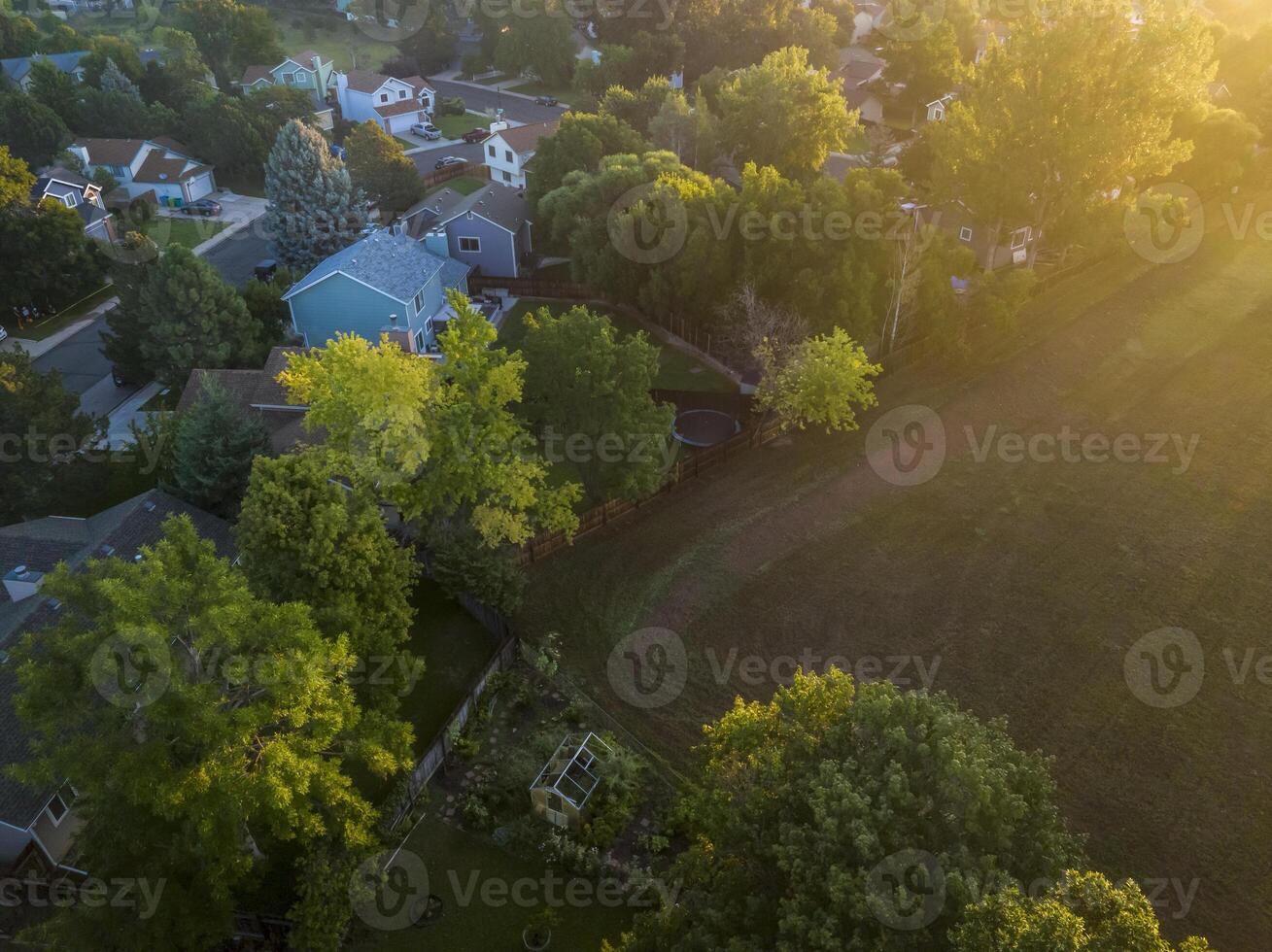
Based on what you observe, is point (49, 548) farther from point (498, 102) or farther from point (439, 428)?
point (498, 102)

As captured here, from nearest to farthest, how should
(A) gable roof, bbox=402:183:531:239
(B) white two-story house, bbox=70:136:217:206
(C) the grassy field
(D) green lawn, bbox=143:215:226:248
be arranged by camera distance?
(C) the grassy field → (A) gable roof, bbox=402:183:531:239 → (D) green lawn, bbox=143:215:226:248 → (B) white two-story house, bbox=70:136:217:206

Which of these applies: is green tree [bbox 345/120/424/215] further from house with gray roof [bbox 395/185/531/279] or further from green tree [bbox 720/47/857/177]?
green tree [bbox 720/47/857/177]

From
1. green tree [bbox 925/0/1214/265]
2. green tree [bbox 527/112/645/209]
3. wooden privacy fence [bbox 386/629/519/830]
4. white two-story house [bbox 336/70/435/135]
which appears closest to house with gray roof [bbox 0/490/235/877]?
wooden privacy fence [bbox 386/629/519/830]

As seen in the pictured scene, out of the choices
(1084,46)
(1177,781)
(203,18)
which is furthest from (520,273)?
(203,18)

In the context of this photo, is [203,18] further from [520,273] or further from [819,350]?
[819,350]

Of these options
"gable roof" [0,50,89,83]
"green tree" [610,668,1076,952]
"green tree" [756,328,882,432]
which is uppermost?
"green tree" [610,668,1076,952]

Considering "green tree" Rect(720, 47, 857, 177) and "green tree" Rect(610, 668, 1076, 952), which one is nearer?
"green tree" Rect(610, 668, 1076, 952)

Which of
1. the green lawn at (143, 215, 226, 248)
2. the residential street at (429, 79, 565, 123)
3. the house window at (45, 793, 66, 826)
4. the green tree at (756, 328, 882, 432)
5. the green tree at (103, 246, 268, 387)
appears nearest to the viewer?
the house window at (45, 793, 66, 826)

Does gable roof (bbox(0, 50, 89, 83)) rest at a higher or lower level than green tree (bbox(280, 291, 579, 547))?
lower
